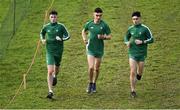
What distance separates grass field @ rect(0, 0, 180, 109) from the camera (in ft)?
63.0

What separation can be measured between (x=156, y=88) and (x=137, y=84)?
78cm

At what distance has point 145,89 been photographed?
20266 mm

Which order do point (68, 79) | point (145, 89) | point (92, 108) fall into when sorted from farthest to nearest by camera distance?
point (68, 79) → point (145, 89) → point (92, 108)

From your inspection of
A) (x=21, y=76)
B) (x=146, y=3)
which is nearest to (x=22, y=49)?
(x=21, y=76)

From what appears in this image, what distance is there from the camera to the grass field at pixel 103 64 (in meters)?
19.2

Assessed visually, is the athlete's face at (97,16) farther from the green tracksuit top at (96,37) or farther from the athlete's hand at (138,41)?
the athlete's hand at (138,41)

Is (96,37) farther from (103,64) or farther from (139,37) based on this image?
(103,64)

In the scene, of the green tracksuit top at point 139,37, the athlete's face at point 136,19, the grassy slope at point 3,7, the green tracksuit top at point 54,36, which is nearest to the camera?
the athlete's face at point 136,19

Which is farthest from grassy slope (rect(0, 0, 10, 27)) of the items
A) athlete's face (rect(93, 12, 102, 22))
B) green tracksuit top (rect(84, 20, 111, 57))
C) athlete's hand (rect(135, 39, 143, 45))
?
athlete's hand (rect(135, 39, 143, 45))

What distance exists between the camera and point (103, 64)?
2334 cm

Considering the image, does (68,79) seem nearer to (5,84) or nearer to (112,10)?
(5,84)

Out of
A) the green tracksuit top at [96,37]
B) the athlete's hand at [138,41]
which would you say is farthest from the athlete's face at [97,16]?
the athlete's hand at [138,41]

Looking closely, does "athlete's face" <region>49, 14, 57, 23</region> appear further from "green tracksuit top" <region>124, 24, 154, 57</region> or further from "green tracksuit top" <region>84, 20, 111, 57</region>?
"green tracksuit top" <region>124, 24, 154, 57</region>

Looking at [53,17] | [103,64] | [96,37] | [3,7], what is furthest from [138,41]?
[3,7]
